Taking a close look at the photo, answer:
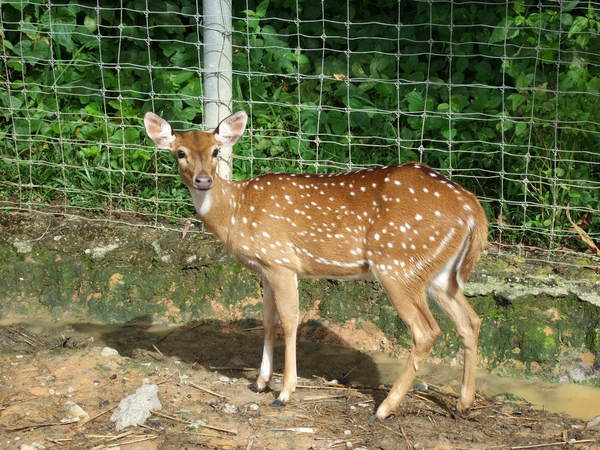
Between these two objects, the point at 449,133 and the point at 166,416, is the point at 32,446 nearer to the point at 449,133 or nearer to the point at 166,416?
the point at 166,416

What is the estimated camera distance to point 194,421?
5391 millimetres

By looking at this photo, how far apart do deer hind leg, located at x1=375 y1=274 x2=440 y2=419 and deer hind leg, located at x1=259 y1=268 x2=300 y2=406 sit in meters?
0.55

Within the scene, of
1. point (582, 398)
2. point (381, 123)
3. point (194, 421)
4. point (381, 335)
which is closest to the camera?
point (194, 421)

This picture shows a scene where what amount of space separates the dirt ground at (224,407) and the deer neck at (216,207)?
0.94 metres

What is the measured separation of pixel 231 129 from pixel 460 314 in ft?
5.87

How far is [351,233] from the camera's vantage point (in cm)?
571

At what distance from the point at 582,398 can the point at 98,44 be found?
16.1 feet

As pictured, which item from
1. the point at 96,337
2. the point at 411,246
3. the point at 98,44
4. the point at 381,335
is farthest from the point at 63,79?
the point at 411,246

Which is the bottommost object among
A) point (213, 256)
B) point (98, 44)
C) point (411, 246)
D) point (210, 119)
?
point (213, 256)

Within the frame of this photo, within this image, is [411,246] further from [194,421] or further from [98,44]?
[98,44]

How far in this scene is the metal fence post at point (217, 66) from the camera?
7106mm

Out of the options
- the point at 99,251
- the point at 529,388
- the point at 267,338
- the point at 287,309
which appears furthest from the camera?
the point at 99,251

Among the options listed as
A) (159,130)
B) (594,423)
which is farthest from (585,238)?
(159,130)

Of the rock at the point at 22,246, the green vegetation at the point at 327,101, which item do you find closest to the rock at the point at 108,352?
the rock at the point at 22,246
